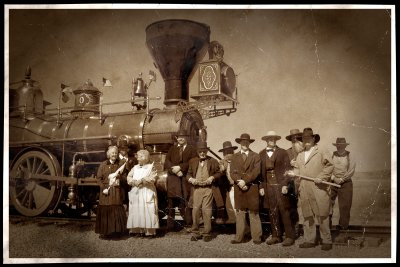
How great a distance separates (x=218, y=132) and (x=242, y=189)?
82 cm

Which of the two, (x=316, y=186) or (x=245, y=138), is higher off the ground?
(x=245, y=138)

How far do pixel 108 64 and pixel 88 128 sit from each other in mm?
905

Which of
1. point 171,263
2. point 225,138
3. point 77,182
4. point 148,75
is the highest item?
point 148,75

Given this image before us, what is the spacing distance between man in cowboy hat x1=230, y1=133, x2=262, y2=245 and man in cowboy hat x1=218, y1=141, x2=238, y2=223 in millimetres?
127

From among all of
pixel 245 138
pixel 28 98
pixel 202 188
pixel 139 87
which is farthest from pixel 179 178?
pixel 28 98

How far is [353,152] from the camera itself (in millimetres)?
5191

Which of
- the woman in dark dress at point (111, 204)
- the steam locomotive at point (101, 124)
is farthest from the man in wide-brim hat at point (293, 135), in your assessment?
the woman in dark dress at point (111, 204)

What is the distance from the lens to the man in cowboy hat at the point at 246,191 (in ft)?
16.3

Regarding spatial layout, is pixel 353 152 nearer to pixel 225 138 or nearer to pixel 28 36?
pixel 225 138

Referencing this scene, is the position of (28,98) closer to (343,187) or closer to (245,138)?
(245,138)

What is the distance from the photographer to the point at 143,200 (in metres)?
5.19

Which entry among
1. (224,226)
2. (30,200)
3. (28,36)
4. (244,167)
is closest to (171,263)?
(224,226)

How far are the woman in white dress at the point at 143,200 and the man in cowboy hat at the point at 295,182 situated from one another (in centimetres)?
151

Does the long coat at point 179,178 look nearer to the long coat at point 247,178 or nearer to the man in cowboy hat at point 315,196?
the long coat at point 247,178
